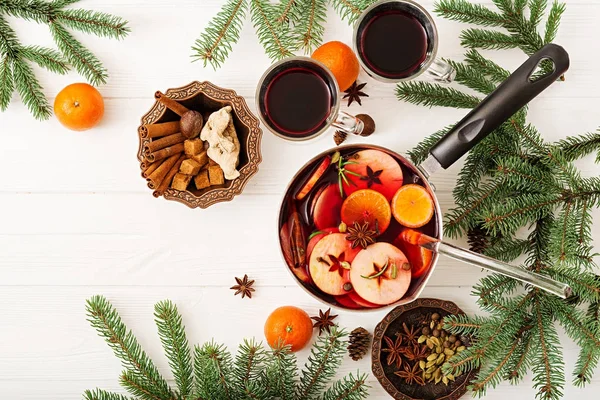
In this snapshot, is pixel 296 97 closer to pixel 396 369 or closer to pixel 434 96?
pixel 434 96

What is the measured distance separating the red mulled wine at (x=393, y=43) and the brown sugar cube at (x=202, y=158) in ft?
1.24

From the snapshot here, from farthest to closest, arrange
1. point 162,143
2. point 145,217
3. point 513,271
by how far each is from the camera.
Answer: point 145,217 → point 162,143 → point 513,271

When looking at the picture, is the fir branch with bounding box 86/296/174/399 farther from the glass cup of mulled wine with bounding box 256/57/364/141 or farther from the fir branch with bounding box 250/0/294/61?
the fir branch with bounding box 250/0/294/61

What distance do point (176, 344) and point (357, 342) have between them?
39cm

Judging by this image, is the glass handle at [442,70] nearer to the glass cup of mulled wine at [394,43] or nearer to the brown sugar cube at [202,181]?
the glass cup of mulled wine at [394,43]

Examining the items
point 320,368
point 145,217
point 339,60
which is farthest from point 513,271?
point 145,217

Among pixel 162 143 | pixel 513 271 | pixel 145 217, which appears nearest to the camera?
pixel 513 271

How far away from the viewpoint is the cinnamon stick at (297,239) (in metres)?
1.09

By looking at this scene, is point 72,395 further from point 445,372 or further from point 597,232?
point 597,232

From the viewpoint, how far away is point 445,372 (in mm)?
1106

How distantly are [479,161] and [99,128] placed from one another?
0.83 m

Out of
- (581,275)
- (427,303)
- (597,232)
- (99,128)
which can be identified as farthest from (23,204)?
(597,232)

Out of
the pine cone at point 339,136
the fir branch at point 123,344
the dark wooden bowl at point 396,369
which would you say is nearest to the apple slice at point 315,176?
the pine cone at point 339,136

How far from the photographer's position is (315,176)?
1.09 m
